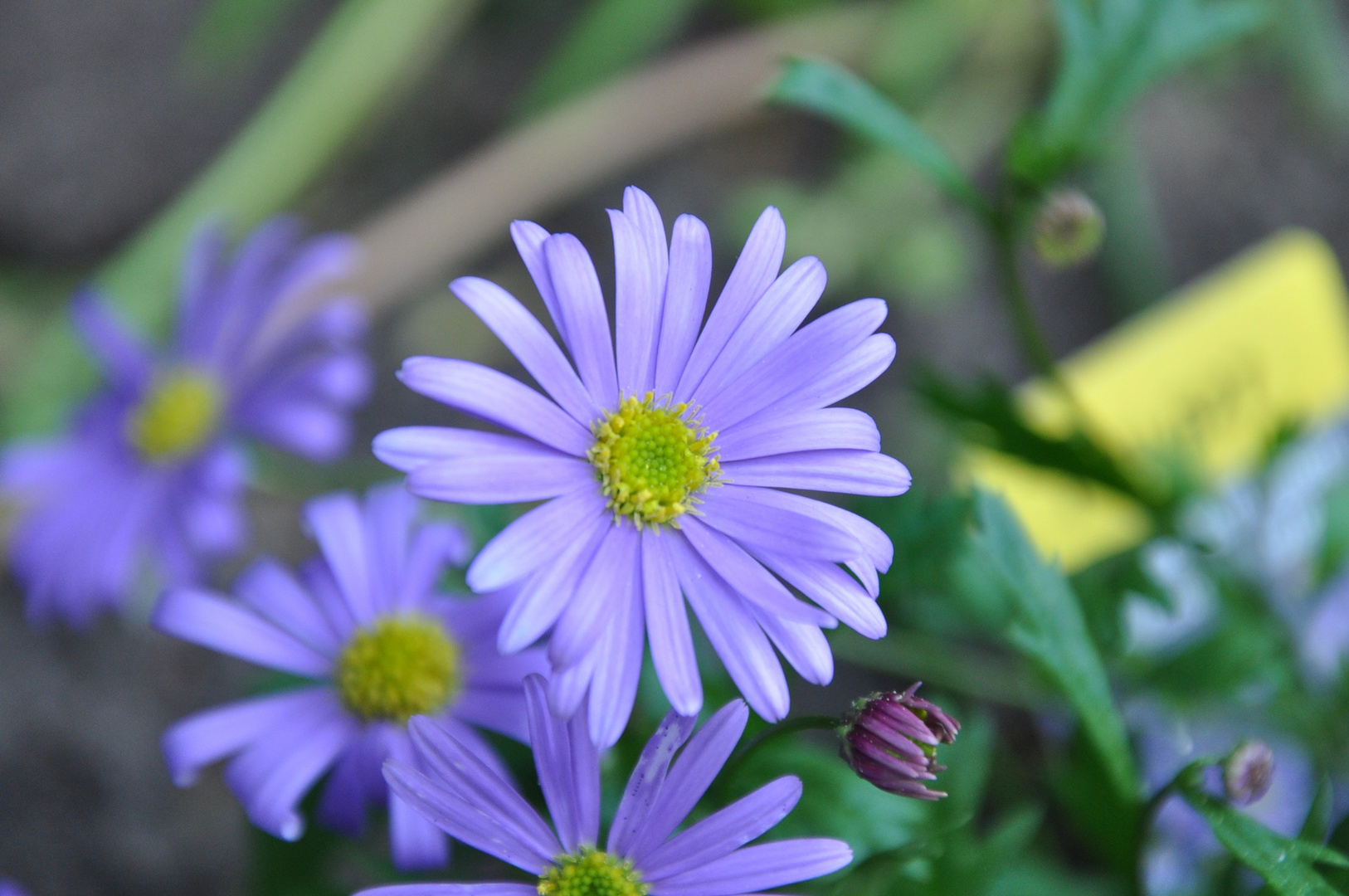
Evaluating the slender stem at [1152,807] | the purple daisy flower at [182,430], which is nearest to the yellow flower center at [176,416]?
the purple daisy flower at [182,430]

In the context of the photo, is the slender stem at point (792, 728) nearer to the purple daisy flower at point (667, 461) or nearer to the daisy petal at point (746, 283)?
the purple daisy flower at point (667, 461)

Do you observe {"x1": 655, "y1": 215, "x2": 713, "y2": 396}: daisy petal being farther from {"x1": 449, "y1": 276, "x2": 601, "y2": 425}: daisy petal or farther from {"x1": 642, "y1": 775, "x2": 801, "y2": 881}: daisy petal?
{"x1": 642, "y1": 775, "x2": 801, "y2": 881}: daisy petal

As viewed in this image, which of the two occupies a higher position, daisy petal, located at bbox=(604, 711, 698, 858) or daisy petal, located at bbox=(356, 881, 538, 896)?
daisy petal, located at bbox=(604, 711, 698, 858)

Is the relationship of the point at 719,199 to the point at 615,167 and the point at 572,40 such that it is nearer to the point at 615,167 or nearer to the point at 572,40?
the point at 615,167

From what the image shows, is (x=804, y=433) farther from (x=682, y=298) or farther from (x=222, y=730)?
(x=222, y=730)

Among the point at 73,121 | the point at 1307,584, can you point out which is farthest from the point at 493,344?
the point at 1307,584

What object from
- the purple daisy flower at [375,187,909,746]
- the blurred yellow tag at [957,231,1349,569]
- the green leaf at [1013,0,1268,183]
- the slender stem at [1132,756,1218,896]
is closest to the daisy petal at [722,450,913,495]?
the purple daisy flower at [375,187,909,746]

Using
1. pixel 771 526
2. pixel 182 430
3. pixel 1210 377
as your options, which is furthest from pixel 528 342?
pixel 1210 377
